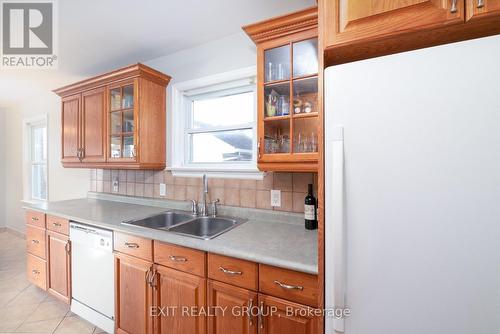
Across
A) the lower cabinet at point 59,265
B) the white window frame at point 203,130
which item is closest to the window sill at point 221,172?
the white window frame at point 203,130

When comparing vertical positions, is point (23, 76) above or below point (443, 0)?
above

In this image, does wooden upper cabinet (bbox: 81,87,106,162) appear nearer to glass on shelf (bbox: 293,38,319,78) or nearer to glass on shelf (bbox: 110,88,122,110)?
glass on shelf (bbox: 110,88,122,110)

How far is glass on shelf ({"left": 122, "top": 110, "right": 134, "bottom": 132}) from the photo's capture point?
6.79ft

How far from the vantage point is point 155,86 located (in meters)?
2.11

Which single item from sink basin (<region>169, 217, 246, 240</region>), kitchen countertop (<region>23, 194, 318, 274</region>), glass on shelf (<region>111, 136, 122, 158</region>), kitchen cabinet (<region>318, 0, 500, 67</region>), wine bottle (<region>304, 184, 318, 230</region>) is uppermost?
kitchen cabinet (<region>318, 0, 500, 67</region>)

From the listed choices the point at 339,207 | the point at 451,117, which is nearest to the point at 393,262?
the point at 339,207

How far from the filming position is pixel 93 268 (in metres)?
1.71

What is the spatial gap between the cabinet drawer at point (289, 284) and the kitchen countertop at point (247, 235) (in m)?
0.05

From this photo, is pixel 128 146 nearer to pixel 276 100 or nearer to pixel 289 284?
pixel 276 100

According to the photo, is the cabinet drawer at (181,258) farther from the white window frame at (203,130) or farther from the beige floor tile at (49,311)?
the beige floor tile at (49,311)

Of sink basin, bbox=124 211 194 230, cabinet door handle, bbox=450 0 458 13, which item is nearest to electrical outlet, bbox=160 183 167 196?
sink basin, bbox=124 211 194 230

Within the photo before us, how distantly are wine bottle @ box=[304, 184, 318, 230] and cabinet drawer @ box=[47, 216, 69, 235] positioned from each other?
77.1 inches

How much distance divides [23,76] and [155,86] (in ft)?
6.56

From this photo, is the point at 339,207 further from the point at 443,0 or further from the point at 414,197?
the point at 443,0
